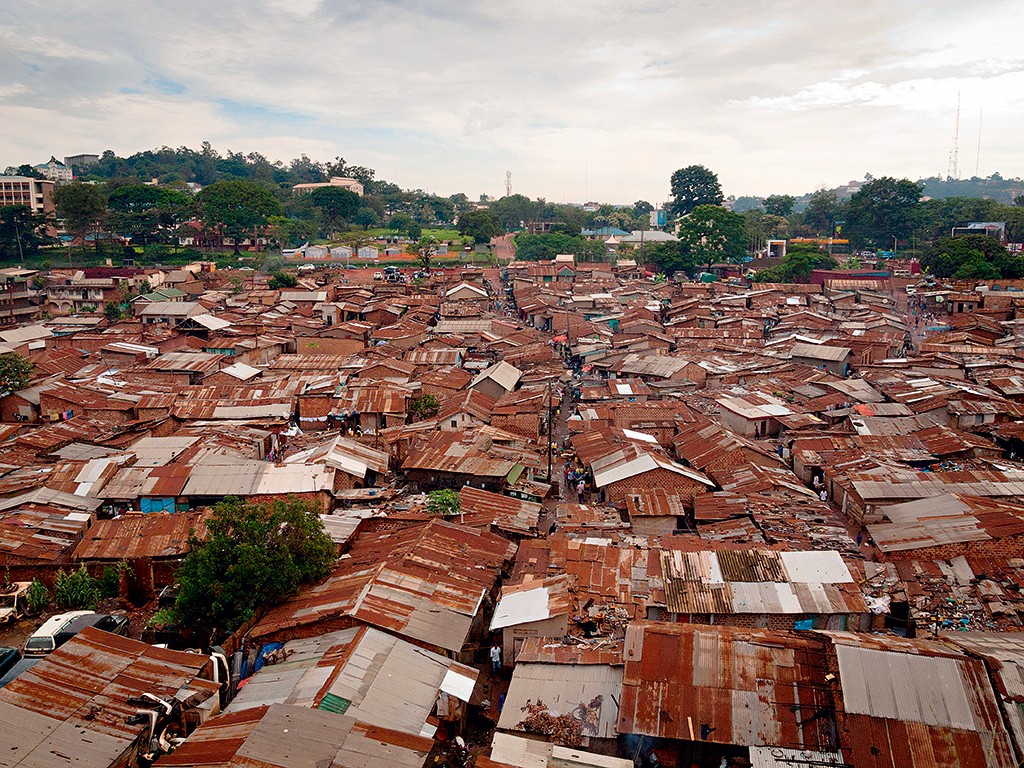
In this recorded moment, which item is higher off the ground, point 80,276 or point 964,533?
point 80,276

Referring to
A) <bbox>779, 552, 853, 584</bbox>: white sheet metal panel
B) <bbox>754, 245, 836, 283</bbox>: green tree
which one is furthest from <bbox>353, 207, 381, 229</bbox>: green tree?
<bbox>779, 552, 853, 584</bbox>: white sheet metal panel

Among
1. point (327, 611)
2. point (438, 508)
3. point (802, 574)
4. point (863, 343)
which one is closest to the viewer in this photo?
point (327, 611)

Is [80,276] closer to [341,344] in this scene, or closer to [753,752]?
[341,344]

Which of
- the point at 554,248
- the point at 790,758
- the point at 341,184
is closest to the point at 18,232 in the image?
the point at 554,248

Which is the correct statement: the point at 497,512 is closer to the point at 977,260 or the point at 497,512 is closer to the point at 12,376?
the point at 12,376

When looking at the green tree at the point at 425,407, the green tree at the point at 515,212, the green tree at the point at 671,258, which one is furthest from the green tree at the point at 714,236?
the green tree at the point at 425,407

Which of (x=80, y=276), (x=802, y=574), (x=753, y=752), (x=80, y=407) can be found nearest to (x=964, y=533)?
(x=802, y=574)

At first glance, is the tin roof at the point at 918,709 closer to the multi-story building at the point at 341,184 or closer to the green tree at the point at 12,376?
the green tree at the point at 12,376
